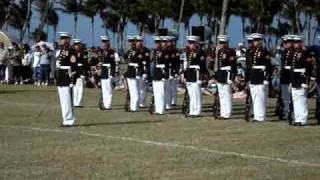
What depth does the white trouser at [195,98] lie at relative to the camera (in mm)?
21359

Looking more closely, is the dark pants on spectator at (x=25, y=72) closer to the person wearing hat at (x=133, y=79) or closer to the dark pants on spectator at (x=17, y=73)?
the dark pants on spectator at (x=17, y=73)

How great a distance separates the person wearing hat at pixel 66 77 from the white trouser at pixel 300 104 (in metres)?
5.50

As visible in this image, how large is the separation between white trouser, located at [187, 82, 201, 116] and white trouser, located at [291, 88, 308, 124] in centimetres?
340

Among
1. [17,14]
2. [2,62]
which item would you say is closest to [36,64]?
[2,62]

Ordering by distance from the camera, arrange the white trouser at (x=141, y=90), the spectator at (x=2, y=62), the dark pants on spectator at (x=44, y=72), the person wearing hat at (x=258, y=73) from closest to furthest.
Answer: the person wearing hat at (x=258, y=73) → the white trouser at (x=141, y=90) → the dark pants on spectator at (x=44, y=72) → the spectator at (x=2, y=62)

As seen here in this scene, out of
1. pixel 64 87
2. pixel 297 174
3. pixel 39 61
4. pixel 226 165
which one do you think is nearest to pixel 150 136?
pixel 64 87

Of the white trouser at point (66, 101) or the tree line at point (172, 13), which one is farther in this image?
the tree line at point (172, 13)

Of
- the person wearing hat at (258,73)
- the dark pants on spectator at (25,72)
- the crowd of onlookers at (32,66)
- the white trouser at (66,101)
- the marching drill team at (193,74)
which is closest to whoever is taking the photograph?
the white trouser at (66,101)

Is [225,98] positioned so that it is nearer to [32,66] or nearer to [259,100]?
[259,100]

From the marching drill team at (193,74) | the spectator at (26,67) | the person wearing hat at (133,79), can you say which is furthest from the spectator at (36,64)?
the person wearing hat at (133,79)

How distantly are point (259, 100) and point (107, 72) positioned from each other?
650cm

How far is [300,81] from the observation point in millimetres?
18562

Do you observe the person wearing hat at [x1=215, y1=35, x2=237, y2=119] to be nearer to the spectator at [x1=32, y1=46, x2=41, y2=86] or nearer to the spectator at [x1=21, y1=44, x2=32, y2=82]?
the spectator at [x1=32, y1=46, x2=41, y2=86]

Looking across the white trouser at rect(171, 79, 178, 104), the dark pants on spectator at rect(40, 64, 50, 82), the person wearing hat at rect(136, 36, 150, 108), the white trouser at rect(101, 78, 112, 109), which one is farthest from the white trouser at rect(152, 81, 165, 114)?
the dark pants on spectator at rect(40, 64, 50, 82)
